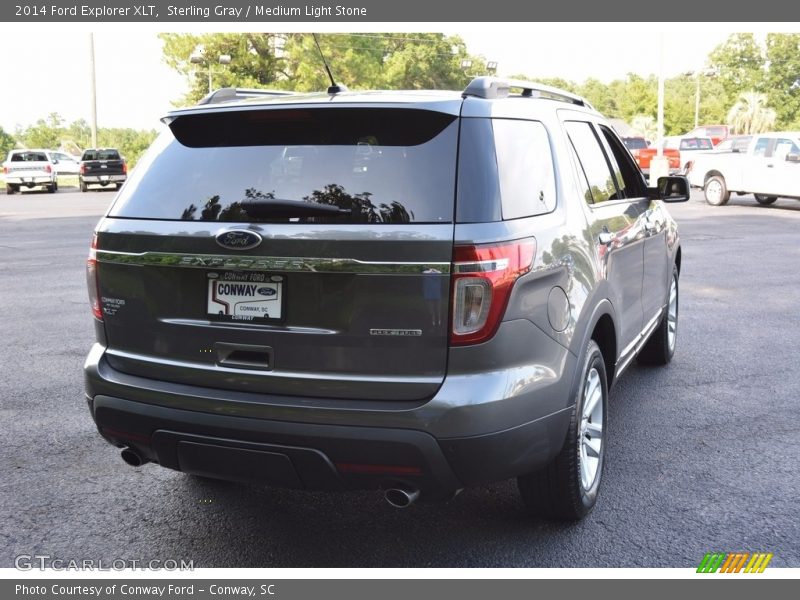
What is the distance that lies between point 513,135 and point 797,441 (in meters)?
2.73

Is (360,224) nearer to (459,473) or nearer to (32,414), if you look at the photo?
(459,473)

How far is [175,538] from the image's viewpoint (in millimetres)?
3584

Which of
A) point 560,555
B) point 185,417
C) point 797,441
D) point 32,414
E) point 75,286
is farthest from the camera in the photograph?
point 75,286

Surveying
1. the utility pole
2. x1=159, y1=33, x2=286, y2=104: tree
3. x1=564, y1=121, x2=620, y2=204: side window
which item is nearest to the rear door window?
x1=564, y1=121, x2=620, y2=204: side window

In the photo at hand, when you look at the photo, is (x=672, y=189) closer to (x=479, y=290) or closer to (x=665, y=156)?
(x=479, y=290)

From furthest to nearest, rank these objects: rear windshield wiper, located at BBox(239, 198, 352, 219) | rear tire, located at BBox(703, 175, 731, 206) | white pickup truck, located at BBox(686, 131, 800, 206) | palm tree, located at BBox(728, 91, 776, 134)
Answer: palm tree, located at BBox(728, 91, 776, 134)
rear tire, located at BBox(703, 175, 731, 206)
white pickup truck, located at BBox(686, 131, 800, 206)
rear windshield wiper, located at BBox(239, 198, 352, 219)

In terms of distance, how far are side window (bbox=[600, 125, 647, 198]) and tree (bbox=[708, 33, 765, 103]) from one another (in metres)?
86.6

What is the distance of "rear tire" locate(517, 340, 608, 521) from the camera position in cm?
343

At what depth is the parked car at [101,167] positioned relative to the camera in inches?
1342

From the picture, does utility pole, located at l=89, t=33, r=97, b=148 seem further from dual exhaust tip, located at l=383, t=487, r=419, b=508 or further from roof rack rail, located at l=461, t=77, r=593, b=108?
dual exhaust tip, located at l=383, t=487, r=419, b=508

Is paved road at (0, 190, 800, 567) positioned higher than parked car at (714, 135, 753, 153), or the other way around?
parked car at (714, 135, 753, 153)

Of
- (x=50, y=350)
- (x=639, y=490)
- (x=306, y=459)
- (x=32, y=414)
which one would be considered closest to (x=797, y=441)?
(x=639, y=490)

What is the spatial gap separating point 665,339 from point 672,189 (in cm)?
133

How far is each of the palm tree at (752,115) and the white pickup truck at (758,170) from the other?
2273 inches
